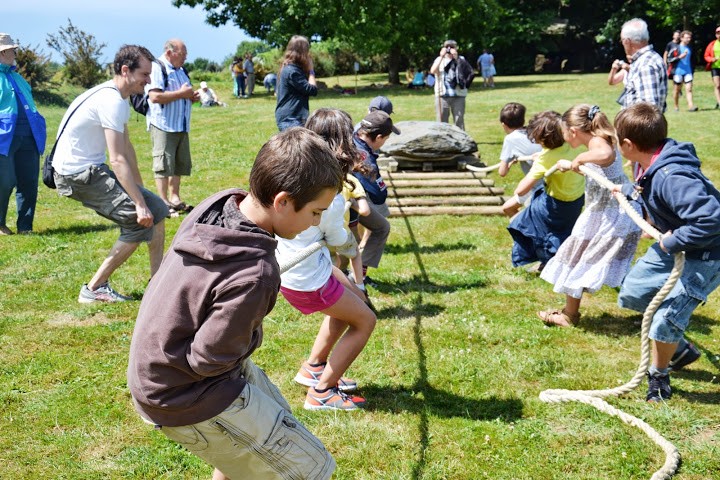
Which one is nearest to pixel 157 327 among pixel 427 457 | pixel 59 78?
pixel 427 457

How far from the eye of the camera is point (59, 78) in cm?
2881

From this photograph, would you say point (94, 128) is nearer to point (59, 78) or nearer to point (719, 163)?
point (719, 163)

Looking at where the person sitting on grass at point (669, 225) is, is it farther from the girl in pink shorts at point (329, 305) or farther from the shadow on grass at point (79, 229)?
the shadow on grass at point (79, 229)

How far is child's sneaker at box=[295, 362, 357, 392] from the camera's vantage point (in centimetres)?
448

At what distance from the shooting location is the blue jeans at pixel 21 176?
8.62m

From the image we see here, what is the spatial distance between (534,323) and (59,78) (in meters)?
28.0

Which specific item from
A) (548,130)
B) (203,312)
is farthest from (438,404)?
(548,130)

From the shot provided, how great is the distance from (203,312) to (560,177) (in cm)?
467

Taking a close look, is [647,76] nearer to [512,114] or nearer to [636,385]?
[512,114]

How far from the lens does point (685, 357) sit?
4652 mm

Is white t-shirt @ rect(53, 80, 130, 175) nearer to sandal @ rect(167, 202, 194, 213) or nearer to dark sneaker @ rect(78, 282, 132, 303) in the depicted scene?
dark sneaker @ rect(78, 282, 132, 303)

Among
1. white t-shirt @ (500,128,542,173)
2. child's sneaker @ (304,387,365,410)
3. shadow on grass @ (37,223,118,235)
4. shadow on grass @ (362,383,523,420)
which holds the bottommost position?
shadow on grass @ (362,383,523,420)

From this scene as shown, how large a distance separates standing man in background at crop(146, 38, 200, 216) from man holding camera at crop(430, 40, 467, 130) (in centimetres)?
592

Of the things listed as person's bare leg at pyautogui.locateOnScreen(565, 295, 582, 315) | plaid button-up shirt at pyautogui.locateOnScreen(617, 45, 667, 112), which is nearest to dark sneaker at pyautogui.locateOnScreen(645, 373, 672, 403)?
person's bare leg at pyautogui.locateOnScreen(565, 295, 582, 315)
